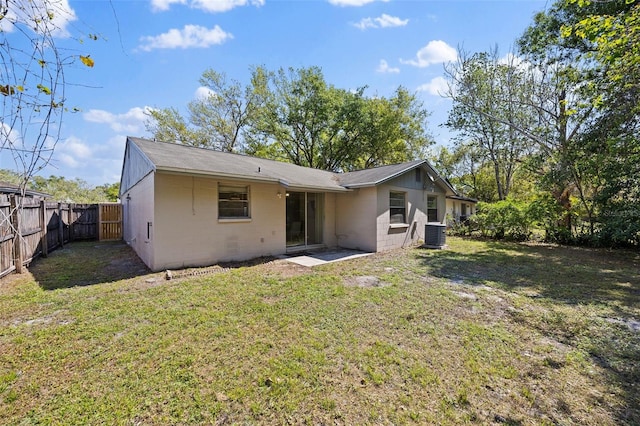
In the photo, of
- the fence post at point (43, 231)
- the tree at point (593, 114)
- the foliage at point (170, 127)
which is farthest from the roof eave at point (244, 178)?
the foliage at point (170, 127)

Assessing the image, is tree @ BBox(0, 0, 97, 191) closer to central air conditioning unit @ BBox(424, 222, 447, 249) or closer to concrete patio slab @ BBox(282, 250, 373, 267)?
concrete patio slab @ BBox(282, 250, 373, 267)

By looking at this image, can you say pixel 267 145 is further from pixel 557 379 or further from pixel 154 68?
pixel 557 379

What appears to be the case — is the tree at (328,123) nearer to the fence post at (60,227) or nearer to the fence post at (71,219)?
the fence post at (71,219)

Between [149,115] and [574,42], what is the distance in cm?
2606

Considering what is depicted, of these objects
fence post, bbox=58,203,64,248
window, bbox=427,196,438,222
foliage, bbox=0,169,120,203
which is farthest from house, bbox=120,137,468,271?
foliage, bbox=0,169,120,203

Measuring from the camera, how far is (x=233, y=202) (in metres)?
8.09

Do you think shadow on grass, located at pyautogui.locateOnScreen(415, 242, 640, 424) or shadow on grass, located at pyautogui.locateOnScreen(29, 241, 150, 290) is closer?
shadow on grass, located at pyautogui.locateOnScreen(415, 242, 640, 424)

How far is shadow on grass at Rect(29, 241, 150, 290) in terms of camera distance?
19.8ft

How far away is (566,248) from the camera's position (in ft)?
35.3

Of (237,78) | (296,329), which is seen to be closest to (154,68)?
(296,329)

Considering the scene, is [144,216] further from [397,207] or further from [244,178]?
[397,207]

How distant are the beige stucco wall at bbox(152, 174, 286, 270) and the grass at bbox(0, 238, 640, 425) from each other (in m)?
1.23

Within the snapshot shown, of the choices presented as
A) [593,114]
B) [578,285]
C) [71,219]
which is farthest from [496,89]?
[71,219]

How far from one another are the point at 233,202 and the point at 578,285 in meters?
8.86
